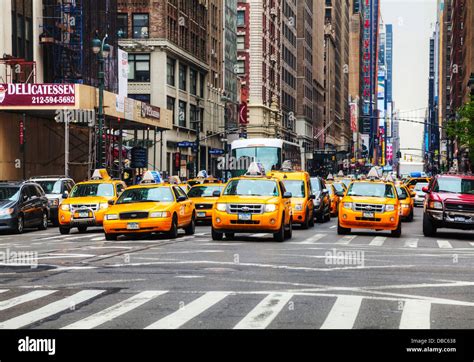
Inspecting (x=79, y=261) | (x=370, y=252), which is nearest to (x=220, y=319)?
(x=79, y=261)

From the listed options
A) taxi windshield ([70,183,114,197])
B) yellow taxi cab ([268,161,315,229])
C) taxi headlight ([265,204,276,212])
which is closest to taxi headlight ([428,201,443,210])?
yellow taxi cab ([268,161,315,229])

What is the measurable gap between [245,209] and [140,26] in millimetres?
52217

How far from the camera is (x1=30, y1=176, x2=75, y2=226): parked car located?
36312 mm

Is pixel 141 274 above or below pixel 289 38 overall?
below

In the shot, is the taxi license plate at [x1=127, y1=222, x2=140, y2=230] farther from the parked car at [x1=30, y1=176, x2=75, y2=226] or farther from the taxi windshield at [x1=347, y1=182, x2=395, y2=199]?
the parked car at [x1=30, y1=176, x2=75, y2=226]

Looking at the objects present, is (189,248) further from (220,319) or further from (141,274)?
(220,319)

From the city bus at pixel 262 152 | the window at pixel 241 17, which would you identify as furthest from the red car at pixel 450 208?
the window at pixel 241 17

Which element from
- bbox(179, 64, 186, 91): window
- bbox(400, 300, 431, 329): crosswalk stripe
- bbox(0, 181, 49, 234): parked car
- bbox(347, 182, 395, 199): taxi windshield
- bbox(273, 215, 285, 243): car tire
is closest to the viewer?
bbox(400, 300, 431, 329): crosswalk stripe

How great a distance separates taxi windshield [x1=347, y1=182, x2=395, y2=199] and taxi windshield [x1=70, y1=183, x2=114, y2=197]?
8134mm

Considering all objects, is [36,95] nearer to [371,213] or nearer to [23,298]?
[371,213]

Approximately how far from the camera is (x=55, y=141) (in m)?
56.2

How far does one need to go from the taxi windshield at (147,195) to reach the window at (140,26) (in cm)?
4892

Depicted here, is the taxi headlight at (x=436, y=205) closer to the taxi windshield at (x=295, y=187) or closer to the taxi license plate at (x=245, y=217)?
the taxi windshield at (x=295, y=187)
